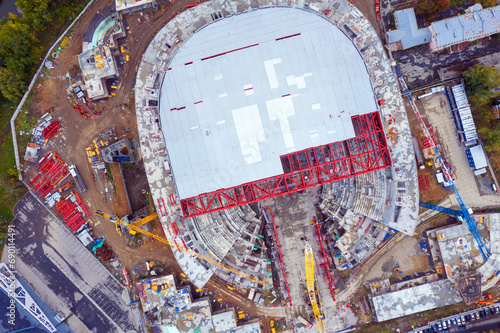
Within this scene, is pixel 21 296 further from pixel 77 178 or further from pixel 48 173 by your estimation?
pixel 77 178

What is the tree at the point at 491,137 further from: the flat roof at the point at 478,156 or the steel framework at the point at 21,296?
the steel framework at the point at 21,296

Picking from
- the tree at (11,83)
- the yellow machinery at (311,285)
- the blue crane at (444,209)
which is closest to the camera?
the yellow machinery at (311,285)

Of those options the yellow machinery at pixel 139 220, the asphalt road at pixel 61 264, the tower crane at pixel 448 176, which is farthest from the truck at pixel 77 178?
the tower crane at pixel 448 176

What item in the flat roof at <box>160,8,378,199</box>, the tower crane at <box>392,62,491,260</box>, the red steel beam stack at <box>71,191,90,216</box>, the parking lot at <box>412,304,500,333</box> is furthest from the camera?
the red steel beam stack at <box>71,191,90,216</box>

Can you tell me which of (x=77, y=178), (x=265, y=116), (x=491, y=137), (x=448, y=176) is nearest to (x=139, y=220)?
(x=77, y=178)

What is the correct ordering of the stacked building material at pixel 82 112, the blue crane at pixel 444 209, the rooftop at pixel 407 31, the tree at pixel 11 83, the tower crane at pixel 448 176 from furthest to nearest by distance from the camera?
the stacked building material at pixel 82 112 → the blue crane at pixel 444 209 → the rooftop at pixel 407 31 → the tower crane at pixel 448 176 → the tree at pixel 11 83

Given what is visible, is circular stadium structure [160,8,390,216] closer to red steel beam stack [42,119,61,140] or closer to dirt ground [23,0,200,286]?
dirt ground [23,0,200,286]

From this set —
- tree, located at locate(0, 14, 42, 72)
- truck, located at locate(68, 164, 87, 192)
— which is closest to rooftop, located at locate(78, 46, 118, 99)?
tree, located at locate(0, 14, 42, 72)
